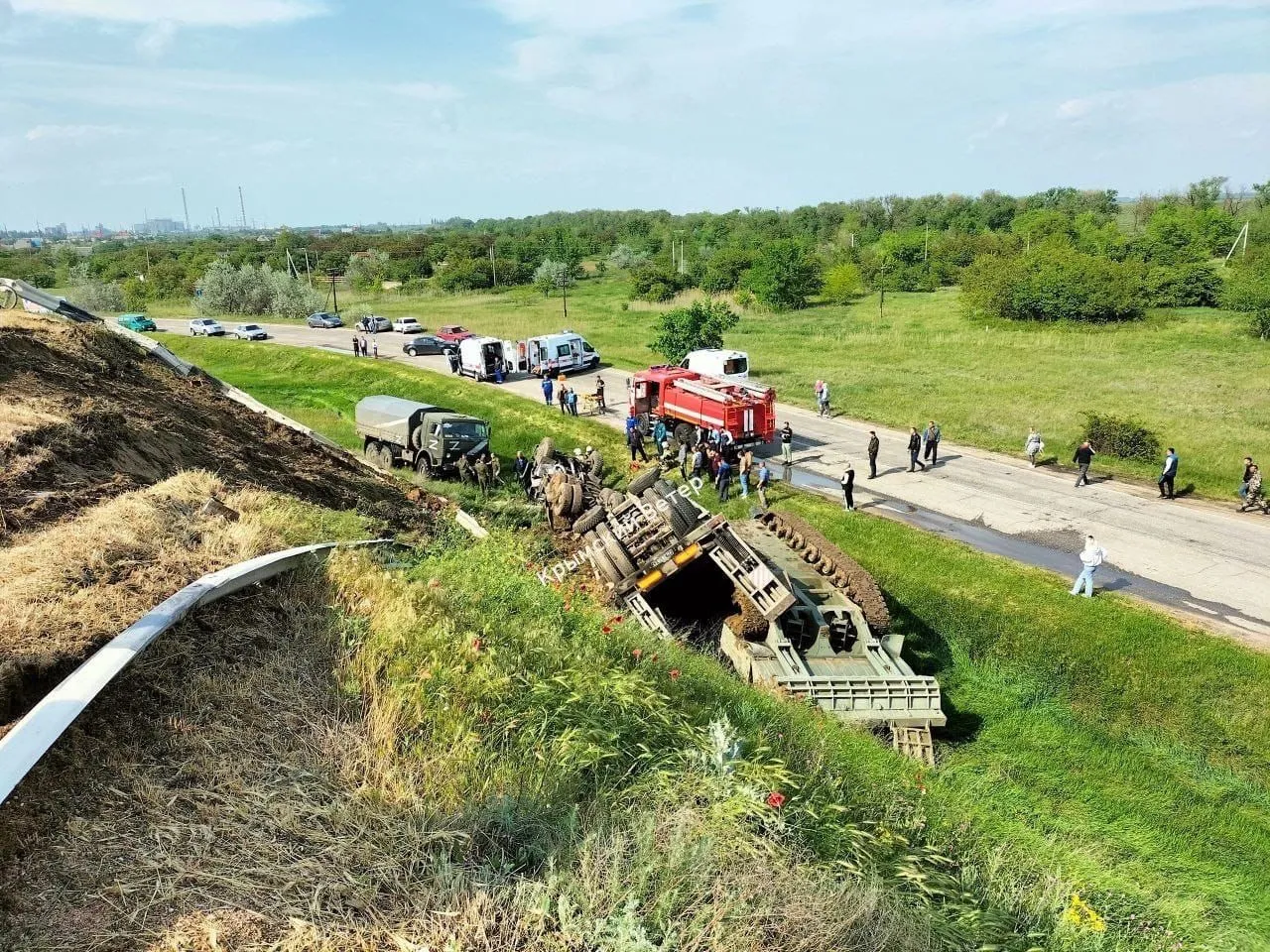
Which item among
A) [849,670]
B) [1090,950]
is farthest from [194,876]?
[849,670]

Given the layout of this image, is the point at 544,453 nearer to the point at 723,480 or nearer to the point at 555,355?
the point at 723,480

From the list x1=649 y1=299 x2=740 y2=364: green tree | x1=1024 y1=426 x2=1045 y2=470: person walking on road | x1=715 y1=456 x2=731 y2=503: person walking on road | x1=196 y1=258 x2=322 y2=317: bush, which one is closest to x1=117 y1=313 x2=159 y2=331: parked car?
x1=196 y1=258 x2=322 y2=317: bush

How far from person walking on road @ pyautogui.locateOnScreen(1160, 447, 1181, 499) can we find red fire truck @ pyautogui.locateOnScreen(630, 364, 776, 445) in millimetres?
9354

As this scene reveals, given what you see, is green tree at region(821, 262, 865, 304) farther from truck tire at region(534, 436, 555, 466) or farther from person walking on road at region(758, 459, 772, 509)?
truck tire at region(534, 436, 555, 466)

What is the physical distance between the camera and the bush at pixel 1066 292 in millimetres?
46656

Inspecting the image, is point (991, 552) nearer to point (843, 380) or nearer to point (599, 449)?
point (599, 449)

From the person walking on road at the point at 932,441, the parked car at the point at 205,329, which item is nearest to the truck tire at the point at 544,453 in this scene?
the person walking on road at the point at 932,441

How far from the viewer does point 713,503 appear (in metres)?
20.1

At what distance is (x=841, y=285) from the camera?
62.2 meters

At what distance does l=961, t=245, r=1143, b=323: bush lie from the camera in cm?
4666

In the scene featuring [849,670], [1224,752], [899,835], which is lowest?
[1224,752]

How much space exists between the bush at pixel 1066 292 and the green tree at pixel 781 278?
1268 cm

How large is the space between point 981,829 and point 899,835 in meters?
2.86

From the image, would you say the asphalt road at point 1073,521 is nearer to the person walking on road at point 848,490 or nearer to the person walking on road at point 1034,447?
the person walking on road at point 1034,447
